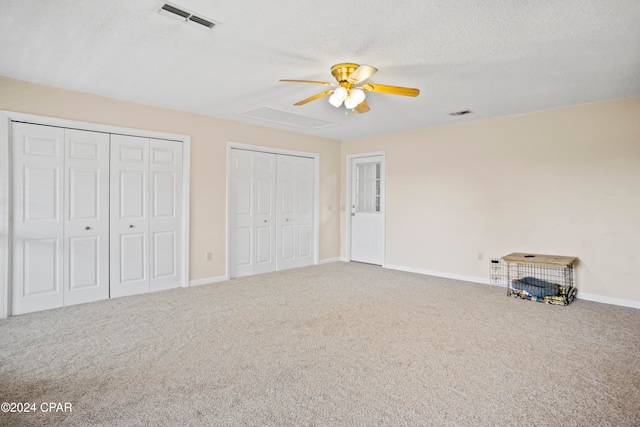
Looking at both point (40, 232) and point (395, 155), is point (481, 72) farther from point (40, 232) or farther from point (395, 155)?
point (40, 232)

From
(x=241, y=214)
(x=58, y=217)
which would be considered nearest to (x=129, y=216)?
(x=58, y=217)

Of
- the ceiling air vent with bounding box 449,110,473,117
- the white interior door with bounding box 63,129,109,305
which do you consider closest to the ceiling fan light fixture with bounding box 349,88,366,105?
the ceiling air vent with bounding box 449,110,473,117

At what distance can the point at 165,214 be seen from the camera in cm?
465

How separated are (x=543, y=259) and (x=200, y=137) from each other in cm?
477

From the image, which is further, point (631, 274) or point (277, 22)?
point (631, 274)

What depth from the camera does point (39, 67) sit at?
3.22 meters

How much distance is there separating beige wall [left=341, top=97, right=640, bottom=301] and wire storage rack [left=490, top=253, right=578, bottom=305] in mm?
146

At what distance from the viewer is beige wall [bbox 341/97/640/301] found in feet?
13.5

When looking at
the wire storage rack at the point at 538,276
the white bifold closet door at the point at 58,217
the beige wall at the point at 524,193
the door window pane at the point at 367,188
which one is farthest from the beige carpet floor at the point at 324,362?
the door window pane at the point at 367,188

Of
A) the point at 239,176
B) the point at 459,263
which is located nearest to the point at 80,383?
the point at 239,176

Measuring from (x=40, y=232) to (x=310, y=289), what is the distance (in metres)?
3.13

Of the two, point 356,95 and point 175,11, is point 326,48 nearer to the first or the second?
point 356,95

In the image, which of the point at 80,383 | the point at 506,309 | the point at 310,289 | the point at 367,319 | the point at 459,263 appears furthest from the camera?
the point at 459,263

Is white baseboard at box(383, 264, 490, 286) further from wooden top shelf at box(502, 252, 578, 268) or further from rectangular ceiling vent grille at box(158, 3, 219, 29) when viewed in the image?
rectangular ceiling vent grille at box(158, 3, 219, 29)
